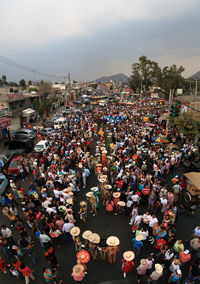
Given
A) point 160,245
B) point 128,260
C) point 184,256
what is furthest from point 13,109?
point 184,256

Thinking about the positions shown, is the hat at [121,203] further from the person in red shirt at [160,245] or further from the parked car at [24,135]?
the parked car at [24,135]

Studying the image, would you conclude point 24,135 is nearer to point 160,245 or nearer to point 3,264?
point 3,264

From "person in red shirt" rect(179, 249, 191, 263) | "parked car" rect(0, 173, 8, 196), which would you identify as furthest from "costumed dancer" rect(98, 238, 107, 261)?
"parked car" rect(0, 173, 8, 196)

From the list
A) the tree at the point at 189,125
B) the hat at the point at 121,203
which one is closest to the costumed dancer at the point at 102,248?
the hat at the point at 121,203

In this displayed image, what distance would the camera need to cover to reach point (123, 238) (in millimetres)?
7551

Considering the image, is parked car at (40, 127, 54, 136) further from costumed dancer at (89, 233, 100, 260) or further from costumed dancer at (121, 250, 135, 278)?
costumed dancer at (121, 250, 135, 278)

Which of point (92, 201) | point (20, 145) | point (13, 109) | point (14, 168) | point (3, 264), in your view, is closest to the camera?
point (3, 264)

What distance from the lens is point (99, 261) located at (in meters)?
6.59

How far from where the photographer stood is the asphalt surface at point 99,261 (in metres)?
6.02

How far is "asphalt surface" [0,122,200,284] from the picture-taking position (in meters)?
6.02

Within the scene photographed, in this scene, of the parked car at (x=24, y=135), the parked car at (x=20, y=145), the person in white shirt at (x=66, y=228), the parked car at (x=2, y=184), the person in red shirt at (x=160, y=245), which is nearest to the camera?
the person in red shirt at (x=160, y=245)

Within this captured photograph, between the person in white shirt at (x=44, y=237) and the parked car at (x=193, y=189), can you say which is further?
the parked car at (x=193, y=189)

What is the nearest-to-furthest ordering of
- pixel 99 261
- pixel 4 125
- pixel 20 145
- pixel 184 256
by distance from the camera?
pixel 184 256 < pixel 99 261 < pixel 20 145 < pixel 4 125

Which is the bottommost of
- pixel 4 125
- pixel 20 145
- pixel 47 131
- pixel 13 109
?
pixel 20 145
